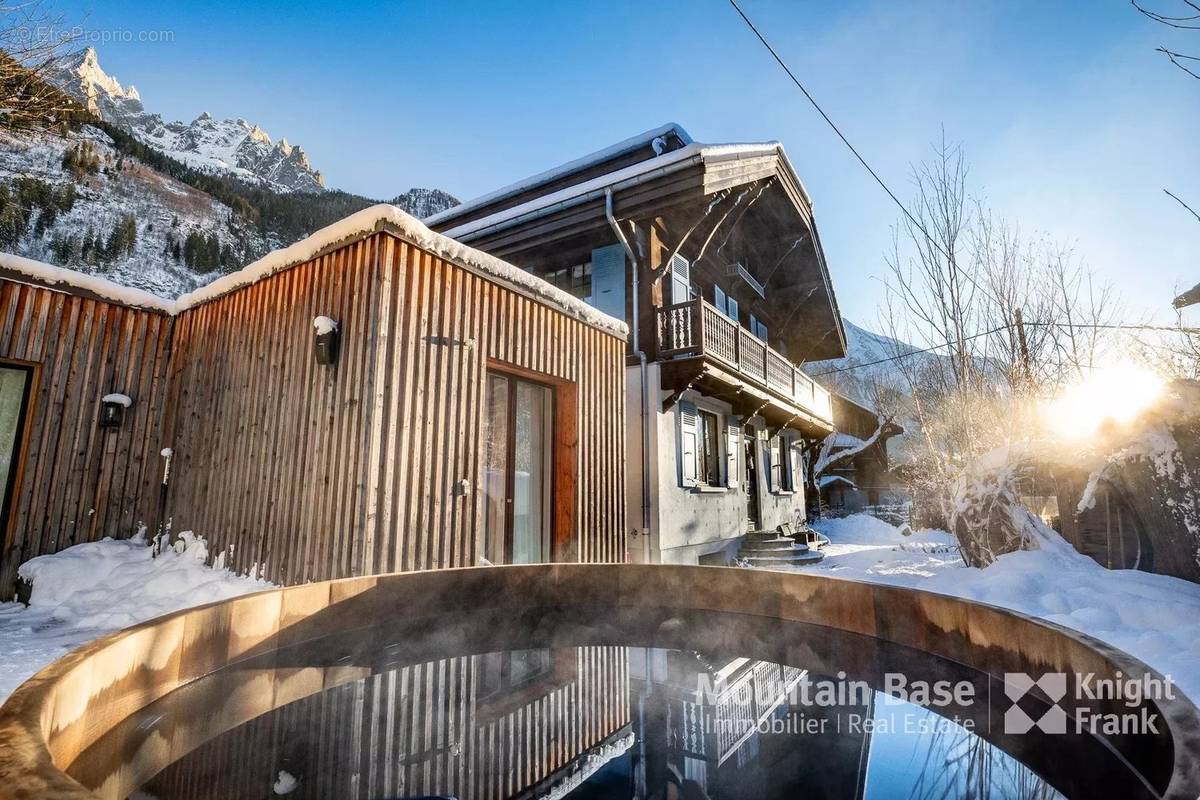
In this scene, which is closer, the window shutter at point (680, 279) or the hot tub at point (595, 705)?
the hot tub at point (595, 705)

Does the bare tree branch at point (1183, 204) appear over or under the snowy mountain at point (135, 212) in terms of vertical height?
under

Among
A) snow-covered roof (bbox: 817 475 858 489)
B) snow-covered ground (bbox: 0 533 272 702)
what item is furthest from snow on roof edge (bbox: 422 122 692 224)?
snow-covered roof (bbox: 817 475 858 489)

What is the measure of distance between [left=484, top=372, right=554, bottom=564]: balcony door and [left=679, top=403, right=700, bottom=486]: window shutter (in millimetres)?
3721

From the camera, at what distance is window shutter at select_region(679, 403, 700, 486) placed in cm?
945

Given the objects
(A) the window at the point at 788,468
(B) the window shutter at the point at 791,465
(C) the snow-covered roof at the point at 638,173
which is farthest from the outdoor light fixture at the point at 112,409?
(B) the window shutter at the point at 791,465

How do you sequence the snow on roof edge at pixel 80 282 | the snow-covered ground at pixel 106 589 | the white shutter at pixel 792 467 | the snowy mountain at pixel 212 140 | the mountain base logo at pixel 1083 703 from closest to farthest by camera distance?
the mountain base logo at pixel 1083 703 → the snow-covered ground at pixel 106 589 → the snow on roof edge at pixel 80 282 → the white shutter at pixel 792 467 → the snowy mountain at pixel 212 140

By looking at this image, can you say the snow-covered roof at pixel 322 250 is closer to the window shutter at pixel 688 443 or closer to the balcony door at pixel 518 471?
the balcony door at pixel 518 471

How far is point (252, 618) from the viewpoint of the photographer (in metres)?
2.04

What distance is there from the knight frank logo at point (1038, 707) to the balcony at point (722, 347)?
715 cm

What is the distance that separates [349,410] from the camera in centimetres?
431

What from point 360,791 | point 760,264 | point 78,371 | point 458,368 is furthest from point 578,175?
point 360,791

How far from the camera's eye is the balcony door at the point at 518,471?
18.1ft

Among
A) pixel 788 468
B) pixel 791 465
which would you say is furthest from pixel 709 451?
pixel 791 465

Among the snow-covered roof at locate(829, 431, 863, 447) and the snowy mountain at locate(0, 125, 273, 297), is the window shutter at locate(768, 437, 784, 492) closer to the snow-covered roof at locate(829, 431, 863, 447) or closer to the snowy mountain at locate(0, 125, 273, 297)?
the snow-covered roof at locate(829, 431, 863, 447)
